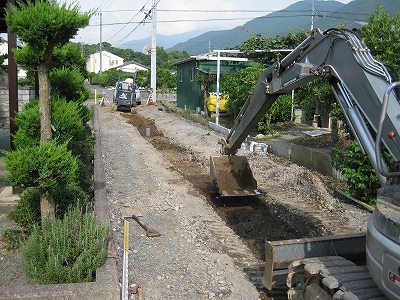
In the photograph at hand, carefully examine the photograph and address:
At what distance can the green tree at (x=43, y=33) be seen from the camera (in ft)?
17.7

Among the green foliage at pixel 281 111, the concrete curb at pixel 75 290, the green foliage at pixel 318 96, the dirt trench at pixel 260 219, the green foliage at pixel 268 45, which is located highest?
the green foliage at pixel 268 45

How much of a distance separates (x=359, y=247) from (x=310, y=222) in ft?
10.6

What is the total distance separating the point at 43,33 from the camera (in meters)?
5.48

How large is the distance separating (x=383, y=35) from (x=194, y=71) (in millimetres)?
Answer: 18128

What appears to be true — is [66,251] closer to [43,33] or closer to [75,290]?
[75,290]

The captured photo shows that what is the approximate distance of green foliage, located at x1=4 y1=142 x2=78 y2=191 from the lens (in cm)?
536

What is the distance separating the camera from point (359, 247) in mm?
5539

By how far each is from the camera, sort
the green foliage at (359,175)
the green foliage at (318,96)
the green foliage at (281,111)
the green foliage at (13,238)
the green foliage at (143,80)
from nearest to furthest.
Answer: the green foliage at (13,238) → the green foliage at (359,175) → the green foliage at (318,96) → the green foliage at (281,111) → the green foliage at (143,80)

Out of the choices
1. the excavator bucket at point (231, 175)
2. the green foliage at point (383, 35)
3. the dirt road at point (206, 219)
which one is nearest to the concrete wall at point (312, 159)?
the dirt road at point (206, 219)

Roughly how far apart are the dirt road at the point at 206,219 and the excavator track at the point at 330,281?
0.97 m

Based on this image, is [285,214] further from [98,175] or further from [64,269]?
[64,269]

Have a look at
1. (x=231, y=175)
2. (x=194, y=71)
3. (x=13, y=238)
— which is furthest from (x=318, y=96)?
(x=194, y=71)

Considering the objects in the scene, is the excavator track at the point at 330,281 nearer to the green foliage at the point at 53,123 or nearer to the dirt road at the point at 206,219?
the dirt road at the point at 206,219

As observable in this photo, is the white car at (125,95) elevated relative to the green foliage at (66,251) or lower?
elevated
